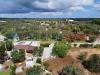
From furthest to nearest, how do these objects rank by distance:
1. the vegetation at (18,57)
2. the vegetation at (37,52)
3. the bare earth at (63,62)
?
the vegetation at (37,52), the vegetation at (18,57), the bare earth at (63,62)

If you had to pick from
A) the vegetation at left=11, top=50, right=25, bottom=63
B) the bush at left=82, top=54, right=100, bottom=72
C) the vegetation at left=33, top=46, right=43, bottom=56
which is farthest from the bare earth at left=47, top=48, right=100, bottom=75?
the vegetation at left=11, top=50, right=25, bottom=63

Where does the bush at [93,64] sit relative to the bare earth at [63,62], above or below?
above

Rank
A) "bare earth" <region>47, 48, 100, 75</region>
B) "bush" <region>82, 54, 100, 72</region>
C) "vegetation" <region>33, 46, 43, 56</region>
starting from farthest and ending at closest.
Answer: "vegetation" <region>33, 46, 43, 56</region>, "bare earth" <region>47, 48, 100, 75</region>, "bush" <region>82, 54, 100, 72</region>

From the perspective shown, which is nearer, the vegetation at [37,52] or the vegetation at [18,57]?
the vegetation at [18,57]

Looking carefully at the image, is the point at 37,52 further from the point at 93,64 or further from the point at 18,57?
the point at 93,64

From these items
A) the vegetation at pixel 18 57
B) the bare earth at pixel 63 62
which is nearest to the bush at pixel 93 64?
the bare earth at pixel 63 62

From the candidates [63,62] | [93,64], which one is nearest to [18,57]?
[63,62]

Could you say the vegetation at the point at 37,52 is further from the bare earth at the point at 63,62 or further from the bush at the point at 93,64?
the bush at the point at 93,64

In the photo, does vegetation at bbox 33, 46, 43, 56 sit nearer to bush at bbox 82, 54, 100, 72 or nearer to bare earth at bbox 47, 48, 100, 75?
bare earth at bbox 47, 48, 100, 75

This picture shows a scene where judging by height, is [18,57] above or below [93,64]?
below

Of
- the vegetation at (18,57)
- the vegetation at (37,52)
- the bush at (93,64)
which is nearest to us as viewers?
the bush at (93,64)

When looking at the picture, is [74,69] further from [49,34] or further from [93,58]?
[49,34]
